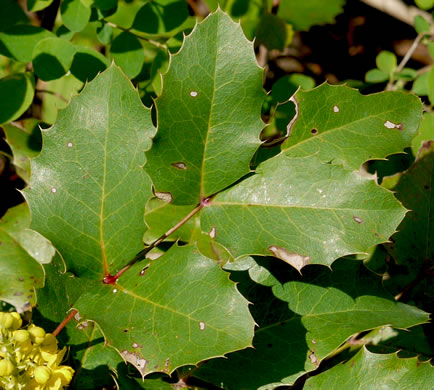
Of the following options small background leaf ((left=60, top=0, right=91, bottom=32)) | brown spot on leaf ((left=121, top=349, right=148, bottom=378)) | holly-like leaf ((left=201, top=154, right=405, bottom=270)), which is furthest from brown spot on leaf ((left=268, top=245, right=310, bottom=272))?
small background leaf ((left=60, top=0, right=91, bottom=32))

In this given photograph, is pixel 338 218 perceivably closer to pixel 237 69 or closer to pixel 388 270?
pixel 237 69

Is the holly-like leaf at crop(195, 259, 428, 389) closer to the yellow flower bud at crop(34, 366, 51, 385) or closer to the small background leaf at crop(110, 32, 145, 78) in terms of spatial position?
the yellow flower bud at crop(34, 366, 51, 385)

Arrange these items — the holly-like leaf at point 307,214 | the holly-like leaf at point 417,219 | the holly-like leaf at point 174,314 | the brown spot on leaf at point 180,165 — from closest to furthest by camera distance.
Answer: the holly-like leaf at point 174,314 → the holly-like leaf at point 307,214 → the brown spot on leaf at point 180,165 → the holly-like leaf at point 417,219

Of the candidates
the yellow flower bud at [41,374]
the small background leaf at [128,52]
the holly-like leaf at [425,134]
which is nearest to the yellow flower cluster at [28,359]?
the yellow flower bud at [41,374]

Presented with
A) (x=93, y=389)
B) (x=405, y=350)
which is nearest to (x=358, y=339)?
(x=405, y=350)

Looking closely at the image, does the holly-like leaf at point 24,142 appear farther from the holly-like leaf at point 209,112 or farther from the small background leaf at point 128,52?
the holly-like leaf at point 209,112

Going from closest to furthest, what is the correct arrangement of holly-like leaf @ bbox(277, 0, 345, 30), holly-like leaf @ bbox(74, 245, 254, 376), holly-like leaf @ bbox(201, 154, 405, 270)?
holly-like leaf @ bbox(74, 245, 254, 376) < holly-like leaf @ bbox(201, 154, 405, 270) < holly-like leaf @ bbox(277, 0, 345, 30)
